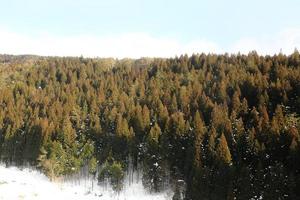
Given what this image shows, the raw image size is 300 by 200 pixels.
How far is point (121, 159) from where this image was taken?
214 feet

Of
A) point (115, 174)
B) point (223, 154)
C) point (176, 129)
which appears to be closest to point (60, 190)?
point (115, 174)

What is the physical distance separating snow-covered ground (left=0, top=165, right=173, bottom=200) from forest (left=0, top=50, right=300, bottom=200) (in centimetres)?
161

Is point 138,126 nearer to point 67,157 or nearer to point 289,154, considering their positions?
point 67,157

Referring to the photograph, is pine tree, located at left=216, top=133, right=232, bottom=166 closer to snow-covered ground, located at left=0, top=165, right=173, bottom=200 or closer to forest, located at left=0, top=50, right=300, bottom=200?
forest, located at left=0, top=50, right=300, bottom=200

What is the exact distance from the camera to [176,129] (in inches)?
2480

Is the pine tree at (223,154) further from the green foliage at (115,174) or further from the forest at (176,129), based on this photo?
the green foliage at (115,174)

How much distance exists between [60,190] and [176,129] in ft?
62.6

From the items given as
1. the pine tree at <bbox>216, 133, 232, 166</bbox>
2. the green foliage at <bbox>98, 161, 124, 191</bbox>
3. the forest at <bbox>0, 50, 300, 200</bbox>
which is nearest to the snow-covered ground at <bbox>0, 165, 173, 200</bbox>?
the green foliage at <bbox>98, 161, 124, 191</bbox>

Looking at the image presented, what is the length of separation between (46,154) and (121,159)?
13264mm

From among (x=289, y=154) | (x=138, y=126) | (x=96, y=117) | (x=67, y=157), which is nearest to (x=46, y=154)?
(x=67, y=157)

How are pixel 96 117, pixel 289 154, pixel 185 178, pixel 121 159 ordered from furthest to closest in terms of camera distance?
pixel 96 117 < pixel 121 159 < pixel 185 178 < pixel 289 154

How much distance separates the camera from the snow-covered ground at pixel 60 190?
52094 mm

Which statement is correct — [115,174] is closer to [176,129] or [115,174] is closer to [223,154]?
[176,129]

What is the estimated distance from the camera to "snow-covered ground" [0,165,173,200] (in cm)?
5209
